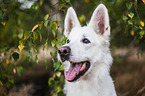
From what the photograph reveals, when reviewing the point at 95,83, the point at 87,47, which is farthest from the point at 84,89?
the point at 87,47

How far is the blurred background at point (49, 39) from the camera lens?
2.17 m

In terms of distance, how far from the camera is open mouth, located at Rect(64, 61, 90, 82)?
208 centimetres

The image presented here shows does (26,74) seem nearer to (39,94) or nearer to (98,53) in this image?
(39,94)

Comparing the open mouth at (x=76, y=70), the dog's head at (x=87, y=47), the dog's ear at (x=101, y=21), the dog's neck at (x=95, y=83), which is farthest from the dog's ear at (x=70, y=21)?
the dog's neck at (x=95, y=83)

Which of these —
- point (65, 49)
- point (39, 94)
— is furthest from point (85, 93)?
point (39, 94)

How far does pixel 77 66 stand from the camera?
2.15 meters

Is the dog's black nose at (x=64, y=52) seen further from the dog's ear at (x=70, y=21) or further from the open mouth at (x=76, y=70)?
the dog's ear at (x=70, y=21)

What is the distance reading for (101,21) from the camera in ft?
7.70

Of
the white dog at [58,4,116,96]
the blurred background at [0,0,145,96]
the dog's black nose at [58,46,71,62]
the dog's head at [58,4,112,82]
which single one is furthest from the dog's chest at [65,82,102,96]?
the dog's black nose at [58,46,71,62]

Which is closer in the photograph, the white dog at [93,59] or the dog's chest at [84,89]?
the white dog at [93,59]

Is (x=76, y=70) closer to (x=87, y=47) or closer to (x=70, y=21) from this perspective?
(x=87, y=47)

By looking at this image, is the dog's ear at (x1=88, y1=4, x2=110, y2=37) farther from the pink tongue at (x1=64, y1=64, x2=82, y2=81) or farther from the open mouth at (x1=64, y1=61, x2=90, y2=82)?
the pink tongue at (x1=64, y1=64, x2=82, y2=81)

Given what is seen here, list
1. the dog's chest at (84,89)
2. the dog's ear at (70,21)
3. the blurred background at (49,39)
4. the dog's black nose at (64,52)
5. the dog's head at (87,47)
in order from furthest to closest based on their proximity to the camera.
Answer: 1. the dog's ear at (70,21)
2. the dog's chest at (84,89)
3. the blurred background at (49,39)
4. the dog's head at (87,47)
5. the dog's black nose at (64,52)

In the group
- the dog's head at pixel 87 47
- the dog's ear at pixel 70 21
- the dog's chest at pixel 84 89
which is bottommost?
the dog's chest at pixel 84 89
